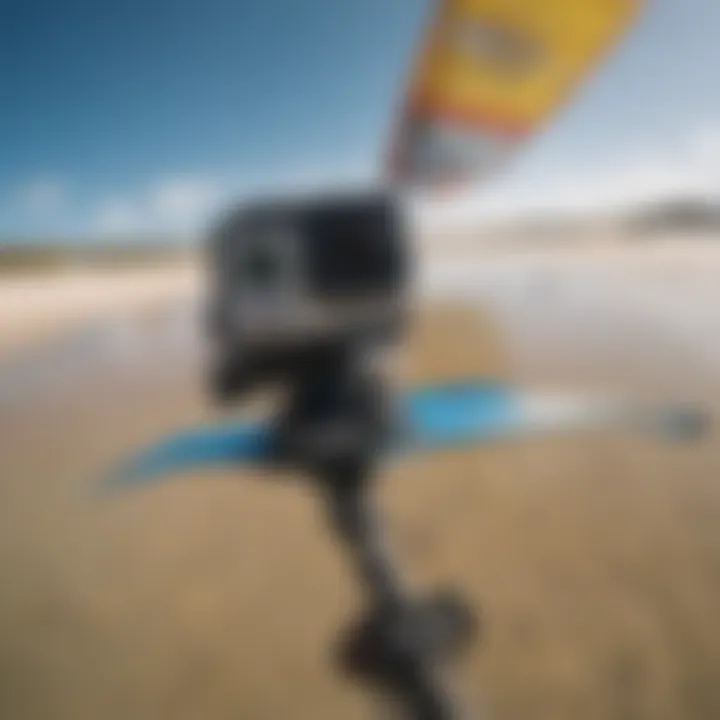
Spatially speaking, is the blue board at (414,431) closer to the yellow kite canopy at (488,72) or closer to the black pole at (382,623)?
the black pole at (382,623)

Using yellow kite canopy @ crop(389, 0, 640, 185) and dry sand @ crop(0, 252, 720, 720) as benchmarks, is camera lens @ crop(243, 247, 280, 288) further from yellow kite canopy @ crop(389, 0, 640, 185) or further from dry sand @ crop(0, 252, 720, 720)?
dry sand @ crop(0, 252, 720, 720)

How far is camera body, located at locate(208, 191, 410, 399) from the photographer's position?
36cm

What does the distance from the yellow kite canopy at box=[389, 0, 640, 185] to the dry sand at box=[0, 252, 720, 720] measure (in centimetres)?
25

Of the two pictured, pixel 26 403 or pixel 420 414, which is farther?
pixel 26 403

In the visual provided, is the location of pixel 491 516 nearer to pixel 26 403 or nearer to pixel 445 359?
pixel 445 359

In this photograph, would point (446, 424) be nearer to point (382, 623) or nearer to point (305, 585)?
point (382, 623)

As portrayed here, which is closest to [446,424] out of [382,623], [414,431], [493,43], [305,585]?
[414,431]

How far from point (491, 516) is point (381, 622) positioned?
53 centimetres

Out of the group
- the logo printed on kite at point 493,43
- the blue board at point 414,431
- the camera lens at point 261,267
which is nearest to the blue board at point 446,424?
the blue board at point 414,431

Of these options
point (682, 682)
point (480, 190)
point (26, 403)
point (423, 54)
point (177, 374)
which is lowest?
point (682, 682)

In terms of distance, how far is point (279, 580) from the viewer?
84 cm

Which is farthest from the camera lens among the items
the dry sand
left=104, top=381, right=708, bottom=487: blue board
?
the dry sand

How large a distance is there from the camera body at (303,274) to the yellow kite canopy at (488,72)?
0.39 ft

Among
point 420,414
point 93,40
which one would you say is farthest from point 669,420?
point 93,40
